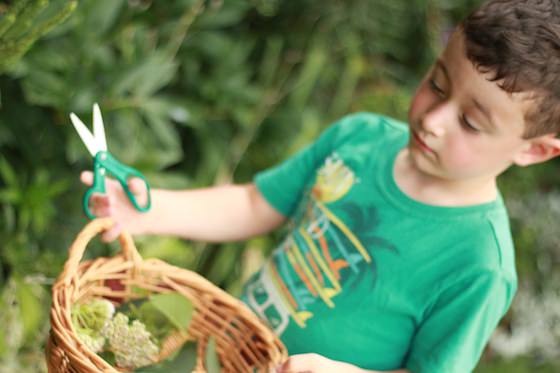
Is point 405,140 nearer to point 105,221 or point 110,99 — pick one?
point 105,221

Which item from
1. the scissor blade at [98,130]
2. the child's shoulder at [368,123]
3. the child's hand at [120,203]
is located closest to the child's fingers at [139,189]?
the child's hand at [120,203]

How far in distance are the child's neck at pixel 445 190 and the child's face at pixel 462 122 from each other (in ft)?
0.16

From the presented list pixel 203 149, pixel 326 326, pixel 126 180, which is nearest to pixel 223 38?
pixel 203 149

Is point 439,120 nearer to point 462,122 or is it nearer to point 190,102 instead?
point 462,122

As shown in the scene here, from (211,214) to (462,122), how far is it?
1.79 feet

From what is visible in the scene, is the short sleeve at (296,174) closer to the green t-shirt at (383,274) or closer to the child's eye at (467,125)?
the green t-shirt at (383,274)

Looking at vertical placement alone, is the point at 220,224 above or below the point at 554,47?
below

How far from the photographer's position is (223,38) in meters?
2.10

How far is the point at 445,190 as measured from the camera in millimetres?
1132

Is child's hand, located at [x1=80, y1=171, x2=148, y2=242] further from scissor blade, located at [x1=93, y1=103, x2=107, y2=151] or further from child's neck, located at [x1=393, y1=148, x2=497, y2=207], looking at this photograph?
child's neck, located at [x1=393, y1=148, x2=497, y2=207]

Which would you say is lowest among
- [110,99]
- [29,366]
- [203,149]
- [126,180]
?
[29,366]

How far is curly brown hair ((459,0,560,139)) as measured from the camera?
94 cm

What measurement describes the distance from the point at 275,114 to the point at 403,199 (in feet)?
4.15

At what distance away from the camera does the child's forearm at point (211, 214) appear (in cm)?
121
